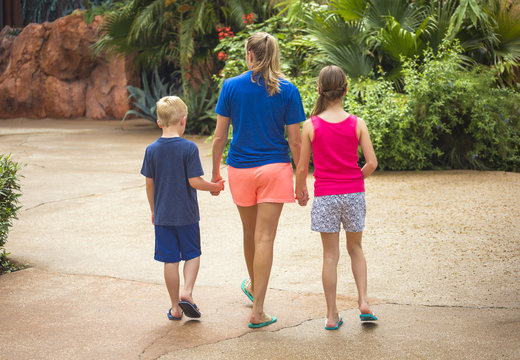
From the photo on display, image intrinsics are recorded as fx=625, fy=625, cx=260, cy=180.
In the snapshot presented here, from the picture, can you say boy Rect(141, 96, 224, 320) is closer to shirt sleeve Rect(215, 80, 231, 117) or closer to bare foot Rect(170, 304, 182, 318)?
bare foot Rect(170, 304, 182, 318)

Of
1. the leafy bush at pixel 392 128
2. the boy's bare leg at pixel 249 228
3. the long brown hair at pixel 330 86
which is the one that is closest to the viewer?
the long brown hair at pixel 330 86

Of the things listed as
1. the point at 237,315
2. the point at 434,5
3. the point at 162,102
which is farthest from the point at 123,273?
the point at 434,5

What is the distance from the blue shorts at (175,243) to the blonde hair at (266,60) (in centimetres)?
91

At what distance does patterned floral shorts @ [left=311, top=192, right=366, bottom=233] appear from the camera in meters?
3.36

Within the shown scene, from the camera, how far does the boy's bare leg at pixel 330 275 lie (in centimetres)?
338

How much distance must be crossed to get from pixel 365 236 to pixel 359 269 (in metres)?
1.94

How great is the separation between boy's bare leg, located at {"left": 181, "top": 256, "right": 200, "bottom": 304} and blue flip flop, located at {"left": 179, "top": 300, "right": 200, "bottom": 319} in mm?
29

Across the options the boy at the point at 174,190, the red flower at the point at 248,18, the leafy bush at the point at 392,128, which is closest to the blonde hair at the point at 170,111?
the boy at the point at 174,190

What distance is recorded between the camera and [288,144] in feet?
11.7

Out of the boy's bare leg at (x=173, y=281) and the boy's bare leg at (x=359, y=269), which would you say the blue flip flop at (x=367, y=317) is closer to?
the boy's bare leg at (x=359, y=269)

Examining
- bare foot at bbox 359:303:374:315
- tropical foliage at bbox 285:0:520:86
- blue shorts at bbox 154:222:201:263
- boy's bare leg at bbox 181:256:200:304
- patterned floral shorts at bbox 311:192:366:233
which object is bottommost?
bare foot at bbox 359:303:374:315

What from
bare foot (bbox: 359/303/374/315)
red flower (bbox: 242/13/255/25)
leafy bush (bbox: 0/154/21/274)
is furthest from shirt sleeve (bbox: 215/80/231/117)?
red flower (bbox: 242/13/255/25)

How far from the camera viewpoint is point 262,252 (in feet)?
11.3

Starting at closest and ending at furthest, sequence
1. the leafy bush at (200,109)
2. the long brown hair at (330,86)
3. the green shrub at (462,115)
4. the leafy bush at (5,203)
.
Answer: the long brown hair at (330,86), the leafy bush at (5,203), the green shrub at (462,115), the leafy bush at (200,109)
